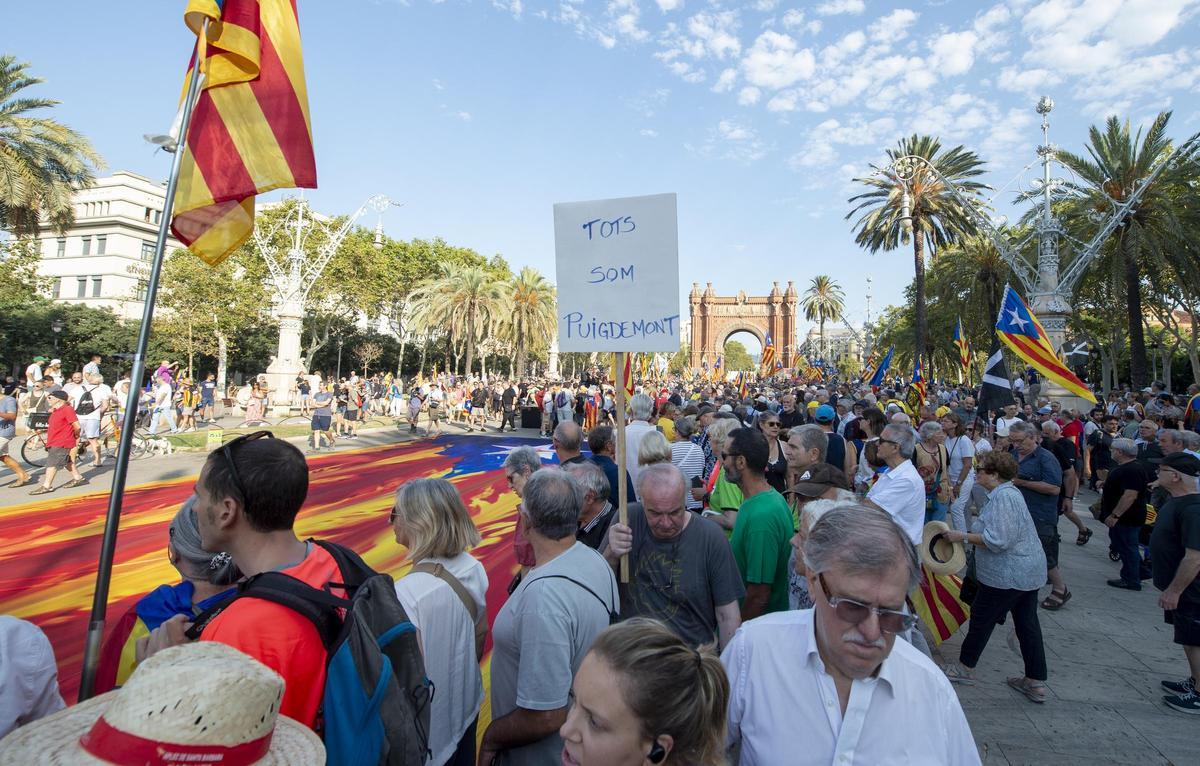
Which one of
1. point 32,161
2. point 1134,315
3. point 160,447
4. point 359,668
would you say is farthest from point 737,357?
point 359,668

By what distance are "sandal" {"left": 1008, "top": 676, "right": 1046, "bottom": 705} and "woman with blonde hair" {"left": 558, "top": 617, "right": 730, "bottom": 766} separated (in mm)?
4392

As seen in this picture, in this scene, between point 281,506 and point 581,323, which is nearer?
point 281,506

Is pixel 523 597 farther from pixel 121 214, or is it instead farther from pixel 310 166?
pixel 121 214

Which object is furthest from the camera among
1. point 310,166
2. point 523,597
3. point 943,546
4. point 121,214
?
point 121,214

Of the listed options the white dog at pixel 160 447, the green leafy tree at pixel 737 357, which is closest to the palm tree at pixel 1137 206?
the white dog at pixel 160 447

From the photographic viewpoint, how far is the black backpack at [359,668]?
1710mm

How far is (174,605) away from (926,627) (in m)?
5.10

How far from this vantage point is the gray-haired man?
227cm

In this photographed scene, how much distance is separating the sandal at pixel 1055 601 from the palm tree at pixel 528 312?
33390 mm

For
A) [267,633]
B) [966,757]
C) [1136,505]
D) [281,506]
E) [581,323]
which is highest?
[581,323]

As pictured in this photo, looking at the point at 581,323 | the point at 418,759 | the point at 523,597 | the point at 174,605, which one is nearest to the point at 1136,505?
the point at 581,323

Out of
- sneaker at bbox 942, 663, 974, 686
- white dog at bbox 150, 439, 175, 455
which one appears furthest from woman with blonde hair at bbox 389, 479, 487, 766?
white dog at bbox 150, 439, 175, 455

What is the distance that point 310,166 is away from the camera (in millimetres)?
3402

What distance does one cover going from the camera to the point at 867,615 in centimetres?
166
